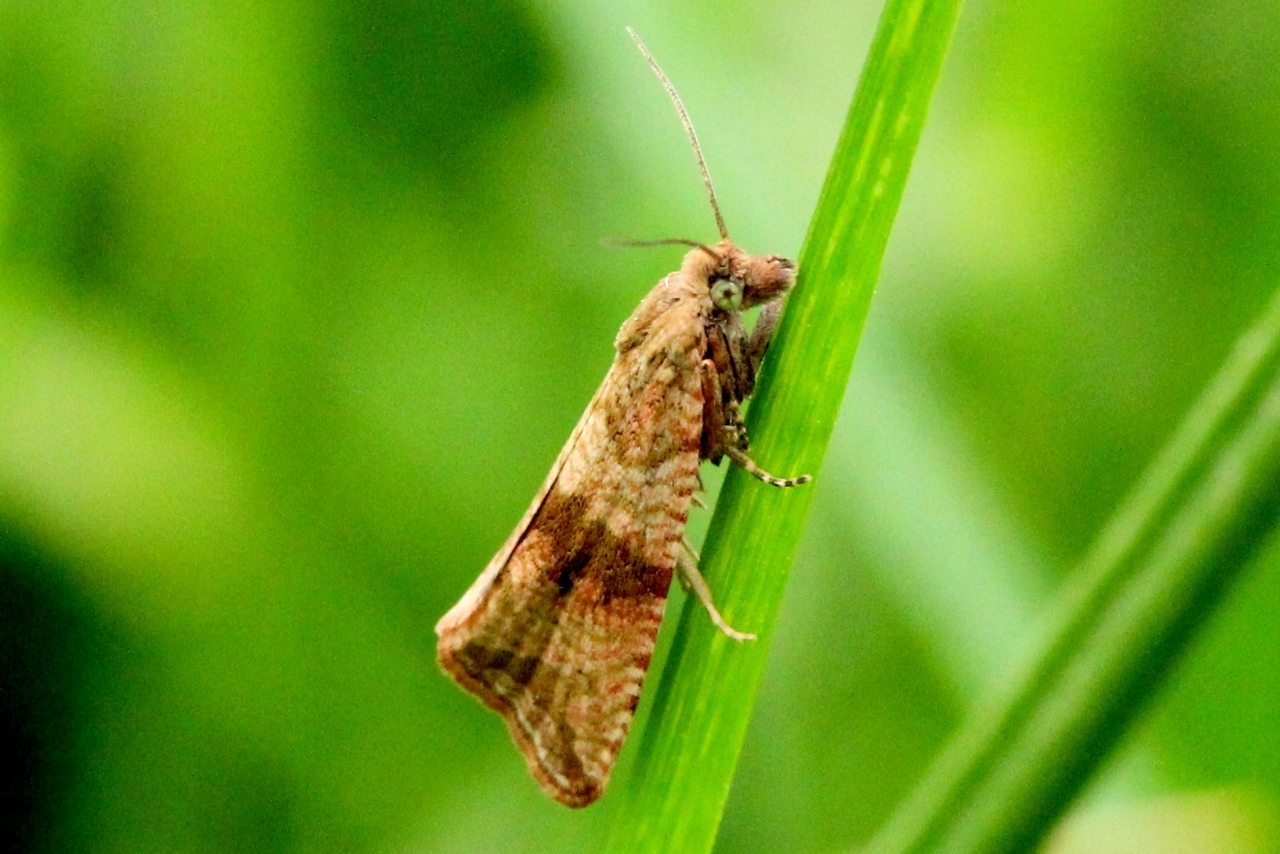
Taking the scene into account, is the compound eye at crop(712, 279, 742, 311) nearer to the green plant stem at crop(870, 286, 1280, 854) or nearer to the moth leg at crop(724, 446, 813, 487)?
the moth leg at crop(724, 446, 813, 487)

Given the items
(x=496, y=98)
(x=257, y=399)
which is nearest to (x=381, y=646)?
(x=257, y=399)

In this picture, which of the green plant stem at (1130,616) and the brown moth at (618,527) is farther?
the brown moth at (618,527)

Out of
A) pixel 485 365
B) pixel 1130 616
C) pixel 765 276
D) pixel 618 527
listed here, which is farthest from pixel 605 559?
pixel 1130 616

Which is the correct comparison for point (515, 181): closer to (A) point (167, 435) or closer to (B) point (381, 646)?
(A) point (167, 435)

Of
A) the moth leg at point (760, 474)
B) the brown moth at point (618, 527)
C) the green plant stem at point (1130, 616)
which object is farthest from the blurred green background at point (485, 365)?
the green plant stem at point (1130, 616)

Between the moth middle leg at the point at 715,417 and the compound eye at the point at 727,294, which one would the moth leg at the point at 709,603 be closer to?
the moth middle leg at the point at 715,417

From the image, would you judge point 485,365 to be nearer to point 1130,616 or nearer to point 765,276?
point 765,276
